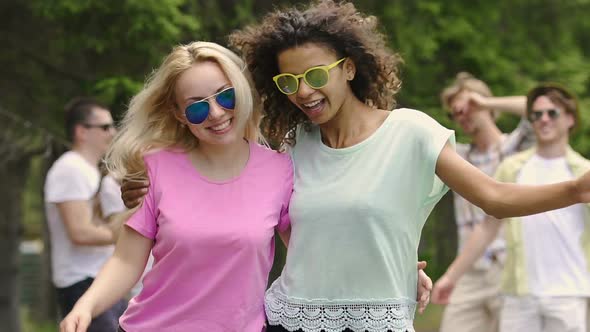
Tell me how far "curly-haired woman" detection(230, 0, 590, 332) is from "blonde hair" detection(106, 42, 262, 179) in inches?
5.3

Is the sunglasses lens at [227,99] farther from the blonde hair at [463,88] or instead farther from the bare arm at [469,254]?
the blonde hair at [463,88]

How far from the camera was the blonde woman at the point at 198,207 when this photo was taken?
4.09 meters

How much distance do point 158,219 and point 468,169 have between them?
1.12 metres

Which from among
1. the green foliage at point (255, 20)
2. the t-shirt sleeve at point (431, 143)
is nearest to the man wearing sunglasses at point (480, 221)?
the green foliage at point (255, 20)

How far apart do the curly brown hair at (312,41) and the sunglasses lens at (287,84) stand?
12 cm

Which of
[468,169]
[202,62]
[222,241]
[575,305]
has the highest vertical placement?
[202,62]

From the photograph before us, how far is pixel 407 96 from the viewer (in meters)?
12.0

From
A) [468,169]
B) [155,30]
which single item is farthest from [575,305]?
[155,30]

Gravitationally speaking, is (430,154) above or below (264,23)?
below

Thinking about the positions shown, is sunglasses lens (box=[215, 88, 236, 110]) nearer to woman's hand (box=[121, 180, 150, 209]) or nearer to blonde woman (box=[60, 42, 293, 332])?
blonde woman (box=[60, 42, 293, 332])

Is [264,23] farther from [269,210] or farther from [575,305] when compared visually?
[575,305]

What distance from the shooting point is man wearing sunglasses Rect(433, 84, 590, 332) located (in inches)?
263

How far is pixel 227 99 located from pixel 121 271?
0.74 m

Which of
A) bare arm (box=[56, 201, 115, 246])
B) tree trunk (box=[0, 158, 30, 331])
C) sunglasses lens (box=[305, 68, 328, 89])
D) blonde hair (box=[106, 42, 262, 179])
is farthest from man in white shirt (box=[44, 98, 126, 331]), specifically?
tree trunk (box=[0, 158, 30, 331])
